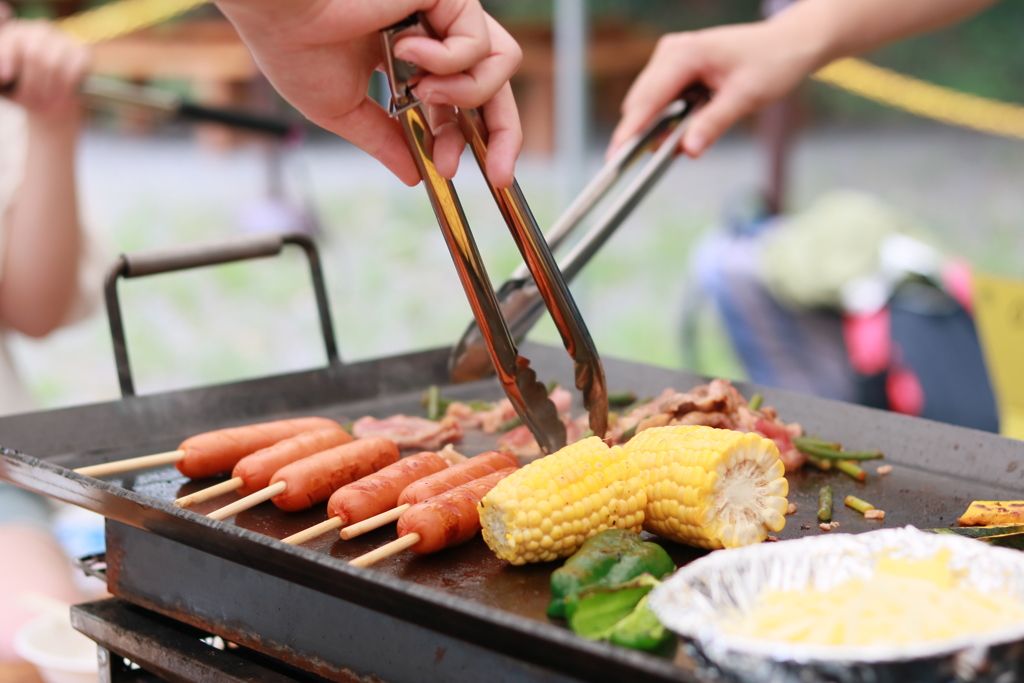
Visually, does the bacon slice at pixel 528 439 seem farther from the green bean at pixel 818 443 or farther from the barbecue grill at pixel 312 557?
the green bean at pixel 818 443

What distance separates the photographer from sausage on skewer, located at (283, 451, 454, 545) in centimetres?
173

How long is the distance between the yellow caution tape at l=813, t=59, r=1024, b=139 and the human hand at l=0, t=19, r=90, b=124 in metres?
4.76

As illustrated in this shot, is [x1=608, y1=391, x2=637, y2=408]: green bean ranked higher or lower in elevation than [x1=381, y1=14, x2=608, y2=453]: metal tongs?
lower

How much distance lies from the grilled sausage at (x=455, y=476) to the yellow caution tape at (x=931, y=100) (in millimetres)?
5071

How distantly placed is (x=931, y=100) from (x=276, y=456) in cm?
634

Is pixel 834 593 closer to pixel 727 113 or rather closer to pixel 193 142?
pixel 727 113

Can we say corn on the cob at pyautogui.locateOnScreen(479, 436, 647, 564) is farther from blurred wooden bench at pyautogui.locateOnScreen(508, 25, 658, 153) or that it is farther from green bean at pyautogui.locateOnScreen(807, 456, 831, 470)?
blurred wooden bench at pyautogui.locateOnScreen(508, 25, 658, 153)

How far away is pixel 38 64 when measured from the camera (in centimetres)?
302

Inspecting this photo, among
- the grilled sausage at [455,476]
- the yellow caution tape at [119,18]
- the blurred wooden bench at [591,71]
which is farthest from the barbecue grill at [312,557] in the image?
the yellow caution tape at [119,18]

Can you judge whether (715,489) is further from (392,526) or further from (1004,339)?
(1004,339)

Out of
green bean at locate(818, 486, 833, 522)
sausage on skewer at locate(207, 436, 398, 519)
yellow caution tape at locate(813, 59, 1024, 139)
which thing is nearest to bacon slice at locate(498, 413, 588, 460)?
sausage on skewer at locate(207, 436, 398, 519)

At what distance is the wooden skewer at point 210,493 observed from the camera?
183 cm

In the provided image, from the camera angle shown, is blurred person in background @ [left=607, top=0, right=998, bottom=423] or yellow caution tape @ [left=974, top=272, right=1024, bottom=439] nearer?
blurred person in background @ [left=607, top=0, right=998, bottom=423]

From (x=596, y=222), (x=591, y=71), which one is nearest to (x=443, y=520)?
(x=596, y=222)
